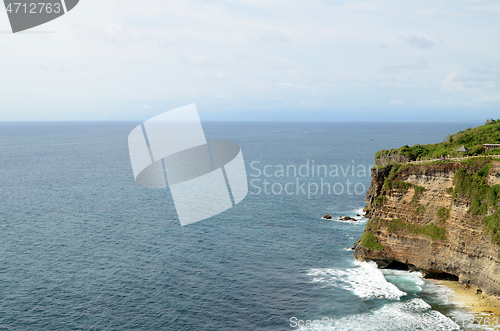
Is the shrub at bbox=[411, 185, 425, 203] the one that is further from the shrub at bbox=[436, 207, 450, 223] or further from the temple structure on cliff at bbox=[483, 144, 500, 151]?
the temple structure on cliff at bbox=[483, 144, 500, 151]

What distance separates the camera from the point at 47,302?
4522 centimetres

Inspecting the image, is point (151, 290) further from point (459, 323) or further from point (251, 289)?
point (459, 323)

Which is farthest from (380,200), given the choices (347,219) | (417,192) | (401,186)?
(347,219)

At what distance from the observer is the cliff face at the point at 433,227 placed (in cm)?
4491

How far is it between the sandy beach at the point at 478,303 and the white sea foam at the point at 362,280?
6.20m

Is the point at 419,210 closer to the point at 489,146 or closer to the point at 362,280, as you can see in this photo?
the point at 362,280

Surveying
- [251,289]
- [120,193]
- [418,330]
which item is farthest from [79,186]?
[418,330]

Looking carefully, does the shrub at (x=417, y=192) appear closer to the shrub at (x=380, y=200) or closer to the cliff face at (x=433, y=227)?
the cliff face at (x=433, y=227)

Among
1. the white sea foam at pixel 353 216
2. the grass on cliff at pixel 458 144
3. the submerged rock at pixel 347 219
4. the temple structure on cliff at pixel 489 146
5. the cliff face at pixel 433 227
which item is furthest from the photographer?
the white sea foam at pixel 353 216

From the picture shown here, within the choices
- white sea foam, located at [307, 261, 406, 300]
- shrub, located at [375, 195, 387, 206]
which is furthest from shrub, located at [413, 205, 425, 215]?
white sea foam, located at [307, 261, 406, 300]

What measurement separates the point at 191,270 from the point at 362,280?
23.2m

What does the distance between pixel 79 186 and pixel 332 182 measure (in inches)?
2756

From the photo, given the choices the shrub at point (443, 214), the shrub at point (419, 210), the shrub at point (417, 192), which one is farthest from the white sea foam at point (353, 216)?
the shrub at point (443, 214)

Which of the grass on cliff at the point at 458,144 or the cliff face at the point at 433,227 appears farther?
the grass on cliff at the point at 458,144
